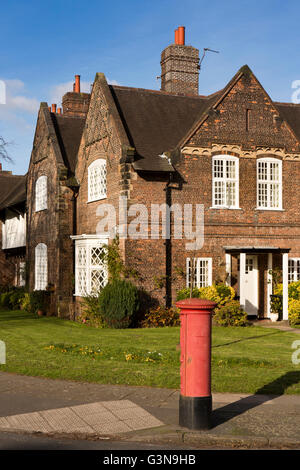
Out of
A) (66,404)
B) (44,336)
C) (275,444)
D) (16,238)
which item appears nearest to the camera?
(275,444)

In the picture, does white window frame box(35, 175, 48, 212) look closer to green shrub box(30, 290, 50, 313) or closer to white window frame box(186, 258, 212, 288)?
green shrub box(30, 290, 50, 313)

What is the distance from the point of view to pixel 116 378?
33.3 feet

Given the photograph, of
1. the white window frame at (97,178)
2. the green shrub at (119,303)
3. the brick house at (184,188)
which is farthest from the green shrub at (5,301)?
the green shrub at (119,303)

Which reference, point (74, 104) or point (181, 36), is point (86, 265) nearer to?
point (74, 104)

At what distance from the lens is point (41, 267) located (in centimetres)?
2717

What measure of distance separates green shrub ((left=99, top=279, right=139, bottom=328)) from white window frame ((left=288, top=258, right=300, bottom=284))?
6.46m

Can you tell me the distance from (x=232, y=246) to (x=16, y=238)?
53.7ft

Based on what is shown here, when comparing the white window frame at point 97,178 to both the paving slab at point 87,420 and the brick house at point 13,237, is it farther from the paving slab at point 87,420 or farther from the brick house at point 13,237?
the paving slab at point 87,420

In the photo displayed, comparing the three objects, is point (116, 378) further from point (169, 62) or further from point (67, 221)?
point (169, 62)

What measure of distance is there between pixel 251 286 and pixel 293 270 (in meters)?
1.95

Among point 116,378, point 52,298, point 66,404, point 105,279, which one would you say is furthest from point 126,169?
point 66,404

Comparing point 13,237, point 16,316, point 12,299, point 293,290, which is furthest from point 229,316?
point 13,237

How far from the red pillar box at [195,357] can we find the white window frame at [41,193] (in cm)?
1979

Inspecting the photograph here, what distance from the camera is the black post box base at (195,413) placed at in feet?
23.7
